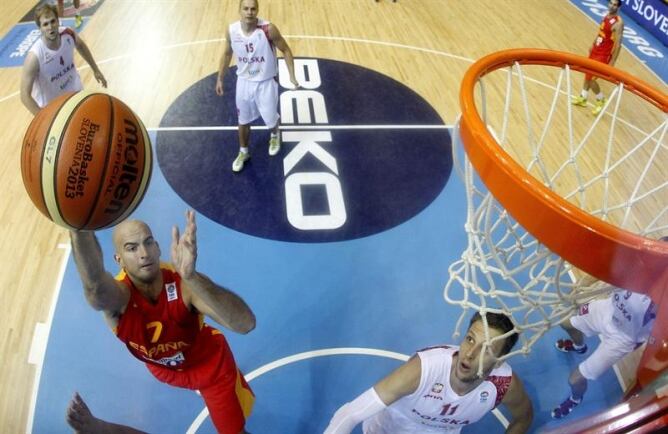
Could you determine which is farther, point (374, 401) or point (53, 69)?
point (53, 69)

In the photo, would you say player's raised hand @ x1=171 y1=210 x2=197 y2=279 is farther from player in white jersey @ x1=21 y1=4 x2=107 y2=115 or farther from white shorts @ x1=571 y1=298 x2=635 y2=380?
player in white jersey @ x1=21 y1=4 x2=107 y2=115

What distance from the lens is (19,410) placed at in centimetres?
317

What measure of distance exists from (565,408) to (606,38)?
15.0ft

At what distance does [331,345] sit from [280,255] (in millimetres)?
965

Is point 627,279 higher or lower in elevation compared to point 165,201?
higher

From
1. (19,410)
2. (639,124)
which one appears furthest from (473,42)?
(19,410)

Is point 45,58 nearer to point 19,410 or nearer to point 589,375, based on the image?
point 19,410

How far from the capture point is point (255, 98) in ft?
15.6

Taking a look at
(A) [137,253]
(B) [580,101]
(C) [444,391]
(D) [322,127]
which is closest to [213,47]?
(D) [322,127]

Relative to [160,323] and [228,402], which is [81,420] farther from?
[228,402]

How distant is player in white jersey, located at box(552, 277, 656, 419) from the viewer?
2748mm

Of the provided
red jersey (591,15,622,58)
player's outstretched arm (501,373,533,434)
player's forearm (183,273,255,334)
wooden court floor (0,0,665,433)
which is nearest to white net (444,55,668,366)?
player's outstretched arm (501,373,533,434)

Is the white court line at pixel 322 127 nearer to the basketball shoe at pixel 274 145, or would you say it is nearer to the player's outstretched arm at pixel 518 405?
the basketball shoe at pixel 274 145

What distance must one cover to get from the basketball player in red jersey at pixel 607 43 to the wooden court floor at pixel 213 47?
1485mm
